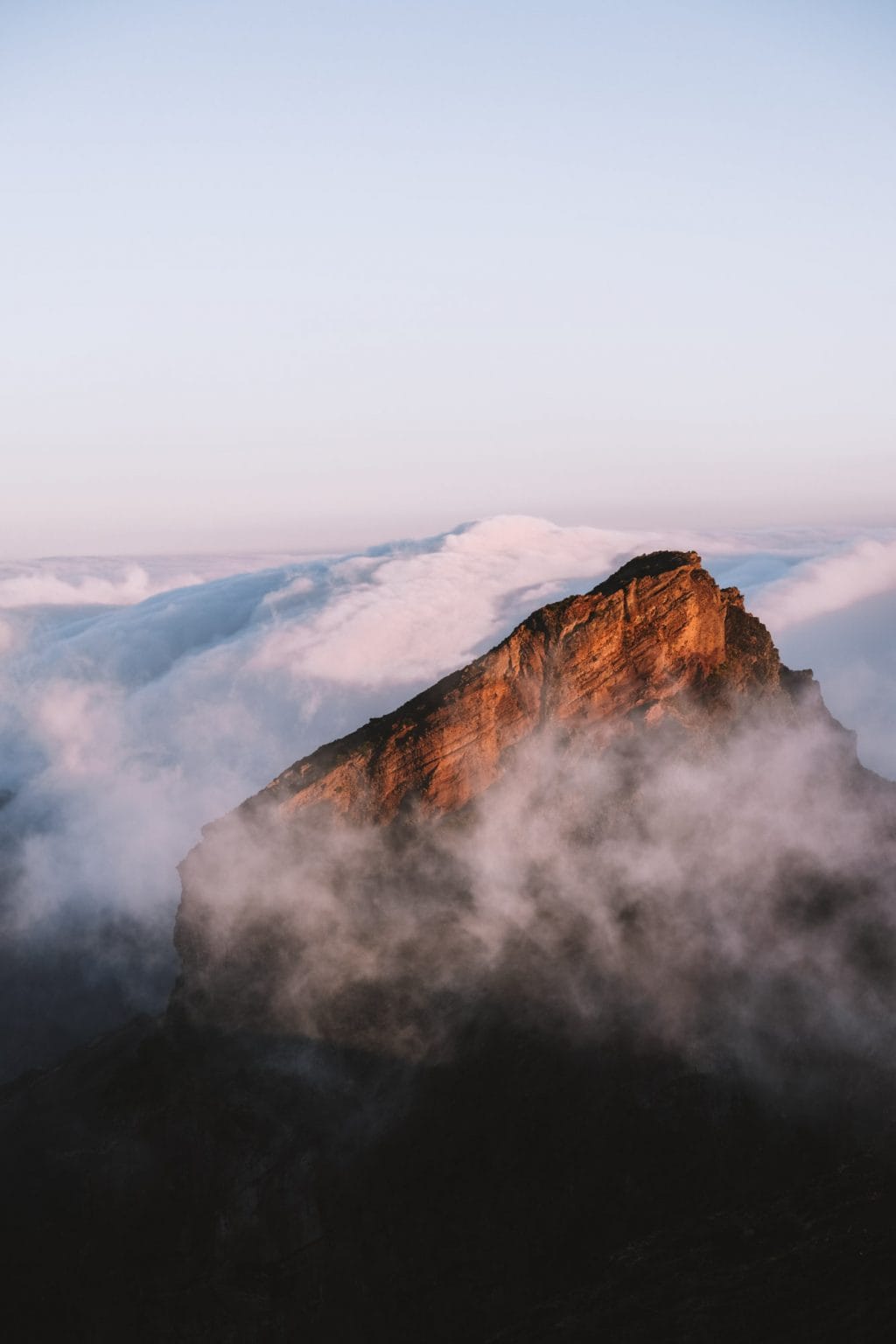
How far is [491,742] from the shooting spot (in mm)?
65625

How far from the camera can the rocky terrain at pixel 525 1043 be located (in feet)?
147

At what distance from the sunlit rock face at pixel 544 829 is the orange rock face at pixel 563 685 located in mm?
149

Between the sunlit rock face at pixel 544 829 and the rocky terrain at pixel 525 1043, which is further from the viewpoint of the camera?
the sunlit rock face at pixel 544 829

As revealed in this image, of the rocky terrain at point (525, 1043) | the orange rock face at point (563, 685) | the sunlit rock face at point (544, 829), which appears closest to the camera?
the rocky terrain at point (525, 1043)

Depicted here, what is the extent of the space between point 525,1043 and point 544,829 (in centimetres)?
1545

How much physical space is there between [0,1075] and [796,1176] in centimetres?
13223

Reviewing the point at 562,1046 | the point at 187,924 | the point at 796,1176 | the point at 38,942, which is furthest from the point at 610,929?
the point at 38,942

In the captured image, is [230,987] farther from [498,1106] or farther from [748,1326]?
[748,1326]

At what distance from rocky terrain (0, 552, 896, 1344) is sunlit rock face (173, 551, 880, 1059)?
0.23m

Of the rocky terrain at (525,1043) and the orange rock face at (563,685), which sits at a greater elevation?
the orange rock face at (563,685)

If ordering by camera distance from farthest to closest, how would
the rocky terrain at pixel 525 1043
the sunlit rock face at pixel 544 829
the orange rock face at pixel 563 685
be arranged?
the orange rock face at pixel 563 685
the sunlit rock face at pixel 544 829
the rocky terrain at pixel 525 1043

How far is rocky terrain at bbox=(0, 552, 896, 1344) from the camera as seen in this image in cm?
4478

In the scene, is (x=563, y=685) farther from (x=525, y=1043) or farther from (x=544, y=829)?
(x=525, y=1043)

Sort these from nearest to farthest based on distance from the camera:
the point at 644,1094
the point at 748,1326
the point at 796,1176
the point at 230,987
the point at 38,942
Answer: the point at 748,1326 < the point at 796,1176 < the point at 644,1094 < the point at 230,987 < the point at 38,942
